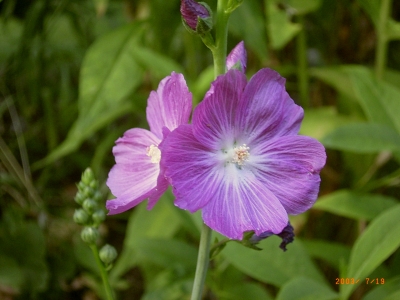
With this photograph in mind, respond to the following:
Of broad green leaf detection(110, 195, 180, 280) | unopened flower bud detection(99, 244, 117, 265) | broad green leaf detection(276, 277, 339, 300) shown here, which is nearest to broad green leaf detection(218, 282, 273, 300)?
broad green leaf detection(276, 277, 339, 300)

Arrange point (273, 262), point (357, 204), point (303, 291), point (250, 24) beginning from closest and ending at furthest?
point (303, 291) < point (273, 262) < point (357, 204) < point (250, 24)

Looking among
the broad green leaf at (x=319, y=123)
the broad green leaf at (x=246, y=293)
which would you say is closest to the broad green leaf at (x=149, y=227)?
the broad green leaf at (x=246, y=293)

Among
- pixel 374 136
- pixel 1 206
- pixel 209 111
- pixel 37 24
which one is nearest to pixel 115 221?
pixel 1 206

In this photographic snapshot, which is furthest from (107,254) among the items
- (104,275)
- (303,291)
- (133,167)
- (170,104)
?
(303,291)

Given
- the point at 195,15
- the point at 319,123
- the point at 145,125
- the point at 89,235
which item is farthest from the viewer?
the point at 145,125

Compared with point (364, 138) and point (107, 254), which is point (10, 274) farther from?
point (364, 138)

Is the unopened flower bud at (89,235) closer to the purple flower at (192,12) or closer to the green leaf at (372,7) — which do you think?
the purple flower at (192,12)
